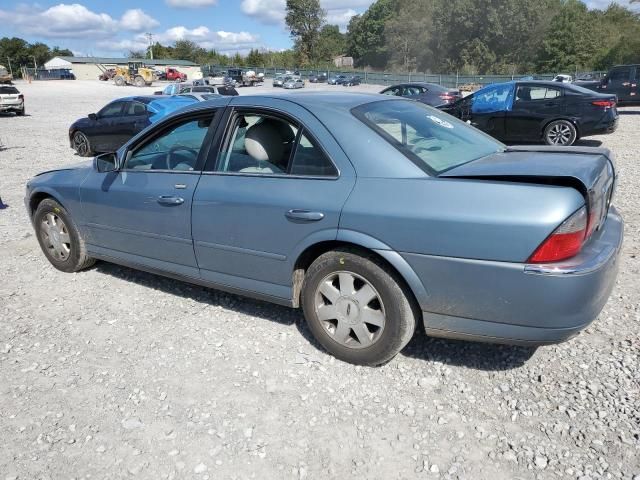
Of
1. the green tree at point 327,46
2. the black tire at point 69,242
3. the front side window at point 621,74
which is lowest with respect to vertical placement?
the black tire at point 69,242

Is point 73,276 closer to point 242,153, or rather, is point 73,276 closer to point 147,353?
point 147,353

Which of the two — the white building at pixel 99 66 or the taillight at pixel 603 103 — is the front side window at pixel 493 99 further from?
the white building at pixel 99 66

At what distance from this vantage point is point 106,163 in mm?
4203

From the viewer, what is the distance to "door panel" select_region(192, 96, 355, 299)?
3041 mm

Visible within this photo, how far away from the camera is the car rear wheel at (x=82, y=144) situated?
12.8 m

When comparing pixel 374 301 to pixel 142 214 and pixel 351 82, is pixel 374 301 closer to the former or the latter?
pixel 142 214

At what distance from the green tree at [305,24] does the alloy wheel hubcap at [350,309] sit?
112 metres

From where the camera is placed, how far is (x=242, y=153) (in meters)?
3.52

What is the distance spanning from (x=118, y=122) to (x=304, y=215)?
35.5 feet

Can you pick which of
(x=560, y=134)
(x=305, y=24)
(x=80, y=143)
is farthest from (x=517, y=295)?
(x=305, y=24)

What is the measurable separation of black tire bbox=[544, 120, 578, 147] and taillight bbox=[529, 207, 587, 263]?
9.66 metres

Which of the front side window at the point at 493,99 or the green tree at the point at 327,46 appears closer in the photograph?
the front side window at the point at 493,99

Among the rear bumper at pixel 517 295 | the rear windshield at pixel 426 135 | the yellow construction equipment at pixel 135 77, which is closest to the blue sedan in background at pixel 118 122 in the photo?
the rear windshield at pixel 426 135

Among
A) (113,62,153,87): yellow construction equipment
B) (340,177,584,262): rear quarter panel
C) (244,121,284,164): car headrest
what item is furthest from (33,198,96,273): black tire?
(113,62,153,87): yellow construction equipment
